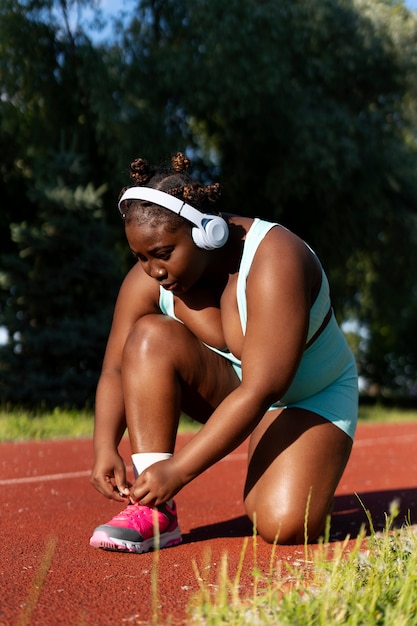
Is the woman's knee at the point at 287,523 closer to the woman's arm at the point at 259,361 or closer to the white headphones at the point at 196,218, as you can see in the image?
the woman's arm at the point at 259,361

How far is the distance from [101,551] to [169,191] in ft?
4.83

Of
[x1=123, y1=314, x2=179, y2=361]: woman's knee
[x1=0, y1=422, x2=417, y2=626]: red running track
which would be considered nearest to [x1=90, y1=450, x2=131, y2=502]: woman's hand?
[x1=0, y1=422, x2=417, y2=626]: red running track

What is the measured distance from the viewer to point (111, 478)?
3244 mm

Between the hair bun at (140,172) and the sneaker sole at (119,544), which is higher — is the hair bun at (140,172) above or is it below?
above

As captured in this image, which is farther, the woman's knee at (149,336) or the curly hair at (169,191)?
the woman's knee at (149,336)

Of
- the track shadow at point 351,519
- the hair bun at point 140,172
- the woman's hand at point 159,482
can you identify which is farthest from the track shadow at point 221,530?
the hair bun at point 140,172

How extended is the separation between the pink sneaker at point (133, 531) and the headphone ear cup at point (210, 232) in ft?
3.49

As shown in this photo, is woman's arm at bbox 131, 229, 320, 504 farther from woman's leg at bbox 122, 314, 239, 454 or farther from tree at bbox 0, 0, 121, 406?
tree at bbox 0, 0, 121, 406

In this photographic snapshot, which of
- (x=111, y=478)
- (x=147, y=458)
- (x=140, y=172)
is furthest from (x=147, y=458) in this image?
(x=140, y=172)

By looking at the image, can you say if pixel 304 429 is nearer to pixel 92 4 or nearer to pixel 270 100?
pixel 270 100

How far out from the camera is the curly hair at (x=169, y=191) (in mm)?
3045

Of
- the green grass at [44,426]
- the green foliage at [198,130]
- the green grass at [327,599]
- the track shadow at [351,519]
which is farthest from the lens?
the green foliage at [198,130]

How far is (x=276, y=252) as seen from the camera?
3.10 m

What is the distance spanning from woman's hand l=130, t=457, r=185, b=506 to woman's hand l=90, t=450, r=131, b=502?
0.24 meters
